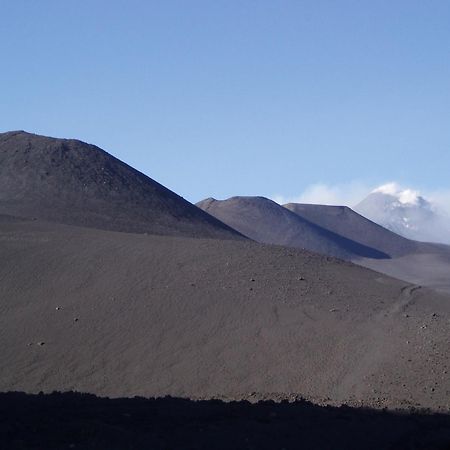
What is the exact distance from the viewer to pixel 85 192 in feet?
206

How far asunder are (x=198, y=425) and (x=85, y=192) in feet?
164

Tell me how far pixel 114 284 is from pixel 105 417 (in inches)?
808

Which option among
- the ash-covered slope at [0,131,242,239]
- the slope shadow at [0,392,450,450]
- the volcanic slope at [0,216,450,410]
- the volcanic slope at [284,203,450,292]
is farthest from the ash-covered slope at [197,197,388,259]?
the slope shadow at [0,392,450,450]

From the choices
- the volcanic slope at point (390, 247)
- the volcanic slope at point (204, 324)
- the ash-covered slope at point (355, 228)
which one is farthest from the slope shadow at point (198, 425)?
the ash-covered slope at point (355, 228)

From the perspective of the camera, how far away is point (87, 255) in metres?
37.0

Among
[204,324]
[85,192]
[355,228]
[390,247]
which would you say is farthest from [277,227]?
[204,324]

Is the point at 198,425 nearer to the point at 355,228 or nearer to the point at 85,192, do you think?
the point at 85,192

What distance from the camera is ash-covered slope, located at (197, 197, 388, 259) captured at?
108 meters

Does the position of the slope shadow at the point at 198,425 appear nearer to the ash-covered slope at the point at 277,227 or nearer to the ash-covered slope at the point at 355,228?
the ash-covered slope at the point at 277,227

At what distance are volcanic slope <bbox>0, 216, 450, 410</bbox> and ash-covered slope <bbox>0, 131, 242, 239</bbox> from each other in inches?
589

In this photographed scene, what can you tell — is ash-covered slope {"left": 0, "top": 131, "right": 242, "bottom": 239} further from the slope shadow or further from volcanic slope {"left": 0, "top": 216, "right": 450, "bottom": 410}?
the slope shadow

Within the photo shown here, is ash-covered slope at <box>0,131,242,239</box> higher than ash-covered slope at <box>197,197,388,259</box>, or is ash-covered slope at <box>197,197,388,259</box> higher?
ash-covered slope at <box>197,197,388,259</box>

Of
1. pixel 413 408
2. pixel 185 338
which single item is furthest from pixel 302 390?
pixel 413 408

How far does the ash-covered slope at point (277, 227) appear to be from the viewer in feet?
355
